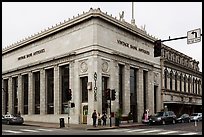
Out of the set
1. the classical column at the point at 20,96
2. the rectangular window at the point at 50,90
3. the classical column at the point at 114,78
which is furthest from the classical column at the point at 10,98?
the classical column at the point at 114,78

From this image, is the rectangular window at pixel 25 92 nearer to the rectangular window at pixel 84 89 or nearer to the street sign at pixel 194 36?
the rectangular window at pixel 84 89

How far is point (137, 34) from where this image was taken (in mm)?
45750

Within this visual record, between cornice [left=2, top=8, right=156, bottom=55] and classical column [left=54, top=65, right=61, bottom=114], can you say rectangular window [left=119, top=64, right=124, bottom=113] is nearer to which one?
cornice [left=2, top=8, right=156, bottom=55]

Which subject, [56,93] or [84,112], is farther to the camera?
[56,93]

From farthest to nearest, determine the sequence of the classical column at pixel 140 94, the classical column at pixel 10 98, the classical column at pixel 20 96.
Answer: the classical column at pixel 10 98 → the classical column at pixel 20 96 → the classical column at pixel 140 94

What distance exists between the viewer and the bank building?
39.2 metres

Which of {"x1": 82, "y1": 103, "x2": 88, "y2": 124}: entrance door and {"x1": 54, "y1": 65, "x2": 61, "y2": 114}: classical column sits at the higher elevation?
{"x1": 54, "y1": 65, "x2": 61, "y2": 114}: classical column

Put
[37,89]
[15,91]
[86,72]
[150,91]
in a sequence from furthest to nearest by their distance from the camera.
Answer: [15,91]
[150,91]
[37,89]
[86,72]

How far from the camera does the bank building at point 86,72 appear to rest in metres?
39.2

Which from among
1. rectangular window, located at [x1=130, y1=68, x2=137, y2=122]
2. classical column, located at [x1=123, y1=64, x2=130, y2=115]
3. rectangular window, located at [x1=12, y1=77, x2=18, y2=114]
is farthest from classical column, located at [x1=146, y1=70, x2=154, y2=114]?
rectangular window, located at [x1=12, y1=77, x2=18, y2=114]

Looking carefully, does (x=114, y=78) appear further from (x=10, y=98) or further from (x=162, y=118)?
(x=10, y=98)

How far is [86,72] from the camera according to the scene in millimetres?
39188

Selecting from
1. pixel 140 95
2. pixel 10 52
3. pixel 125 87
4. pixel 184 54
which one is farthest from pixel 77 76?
pixel 184 54

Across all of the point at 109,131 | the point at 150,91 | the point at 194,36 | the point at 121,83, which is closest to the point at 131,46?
the point at 121,83
